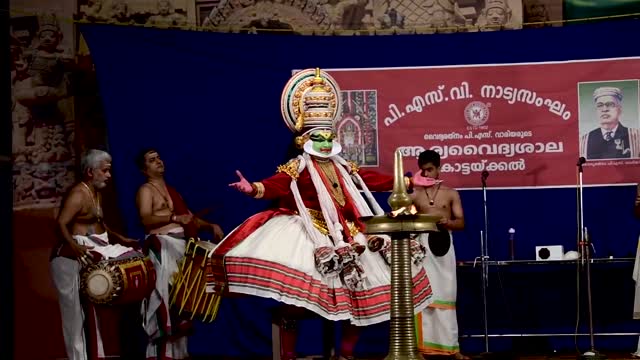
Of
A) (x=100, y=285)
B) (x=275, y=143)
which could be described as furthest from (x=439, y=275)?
(x=100, y=285)

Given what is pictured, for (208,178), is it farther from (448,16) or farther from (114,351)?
(448,16)

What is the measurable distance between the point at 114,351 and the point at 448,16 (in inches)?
163

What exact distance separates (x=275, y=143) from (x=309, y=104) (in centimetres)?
270

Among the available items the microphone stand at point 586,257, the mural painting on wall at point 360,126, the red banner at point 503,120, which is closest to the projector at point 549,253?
the microphone stand at point 586,257

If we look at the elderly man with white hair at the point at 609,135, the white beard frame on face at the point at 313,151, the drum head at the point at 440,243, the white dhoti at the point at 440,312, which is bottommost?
the white dhoti at the point at 440,312

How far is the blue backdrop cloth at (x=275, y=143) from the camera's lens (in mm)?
11172

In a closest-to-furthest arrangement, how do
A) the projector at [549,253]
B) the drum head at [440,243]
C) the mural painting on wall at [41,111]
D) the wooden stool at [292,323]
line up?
the wooden stool at [292,323]
the drum head at [440,243]
the projector at [549,253]
the mural painting on wall at [41,111]

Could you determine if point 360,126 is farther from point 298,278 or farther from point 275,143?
point 298,278

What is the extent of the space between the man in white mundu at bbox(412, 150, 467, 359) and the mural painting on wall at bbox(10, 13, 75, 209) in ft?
10.4

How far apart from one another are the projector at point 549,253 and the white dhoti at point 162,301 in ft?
9.56

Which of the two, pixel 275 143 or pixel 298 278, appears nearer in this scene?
pixel 298 278

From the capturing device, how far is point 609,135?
11359 millimetres

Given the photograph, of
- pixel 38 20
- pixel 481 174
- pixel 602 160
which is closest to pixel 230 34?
pixel 38 20

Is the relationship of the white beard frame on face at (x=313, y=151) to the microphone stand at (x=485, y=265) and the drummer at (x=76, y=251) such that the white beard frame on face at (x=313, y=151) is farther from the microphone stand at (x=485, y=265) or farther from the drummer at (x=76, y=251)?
the microphone stand at (x=485, y=265)
